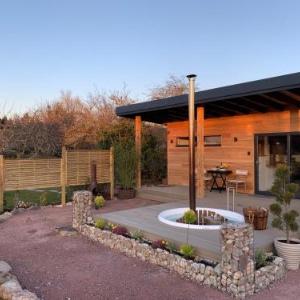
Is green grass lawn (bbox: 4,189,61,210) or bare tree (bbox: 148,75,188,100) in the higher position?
bare tree (bbox: 148,75,188,100)

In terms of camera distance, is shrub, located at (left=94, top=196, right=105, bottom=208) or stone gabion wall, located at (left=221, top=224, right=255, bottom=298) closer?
stone gabion wall, located at (left=221, top=224, right=255, bottom=298)

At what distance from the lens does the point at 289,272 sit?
4.26 m

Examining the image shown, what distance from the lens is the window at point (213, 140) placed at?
10.6 metres

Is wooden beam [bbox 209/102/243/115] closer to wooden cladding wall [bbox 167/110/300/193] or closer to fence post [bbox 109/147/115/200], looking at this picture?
wooden cladding wall [bbox 167/110/300/193]

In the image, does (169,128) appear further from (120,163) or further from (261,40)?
(261,40)

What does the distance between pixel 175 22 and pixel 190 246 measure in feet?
35.3

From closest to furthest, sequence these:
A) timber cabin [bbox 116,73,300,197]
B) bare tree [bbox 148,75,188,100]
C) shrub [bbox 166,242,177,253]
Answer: shrub [bbox 166,242,177,253] < timber cabin [bbox 116,73,300,197] < bare tree [bbox 148,75,188,100]

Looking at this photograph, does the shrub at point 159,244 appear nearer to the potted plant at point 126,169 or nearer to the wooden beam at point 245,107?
the wooden beam at point 245,107

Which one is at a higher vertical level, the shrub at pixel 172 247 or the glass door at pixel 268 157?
the glass door at pixel 268 157

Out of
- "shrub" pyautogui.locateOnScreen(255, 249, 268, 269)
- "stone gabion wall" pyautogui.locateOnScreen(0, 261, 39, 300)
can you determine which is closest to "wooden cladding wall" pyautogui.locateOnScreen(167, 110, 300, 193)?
"shrub" pyautogui.locateOnScreen(255, 249, 268, 269)

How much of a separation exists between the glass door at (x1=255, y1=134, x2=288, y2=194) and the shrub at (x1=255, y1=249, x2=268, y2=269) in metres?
4.91

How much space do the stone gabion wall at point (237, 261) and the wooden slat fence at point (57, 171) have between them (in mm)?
6232

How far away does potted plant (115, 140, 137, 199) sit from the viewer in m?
10.2

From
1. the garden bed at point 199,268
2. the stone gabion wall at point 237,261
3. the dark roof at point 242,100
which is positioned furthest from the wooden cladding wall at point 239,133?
the stone gabion wall at point 237,261
